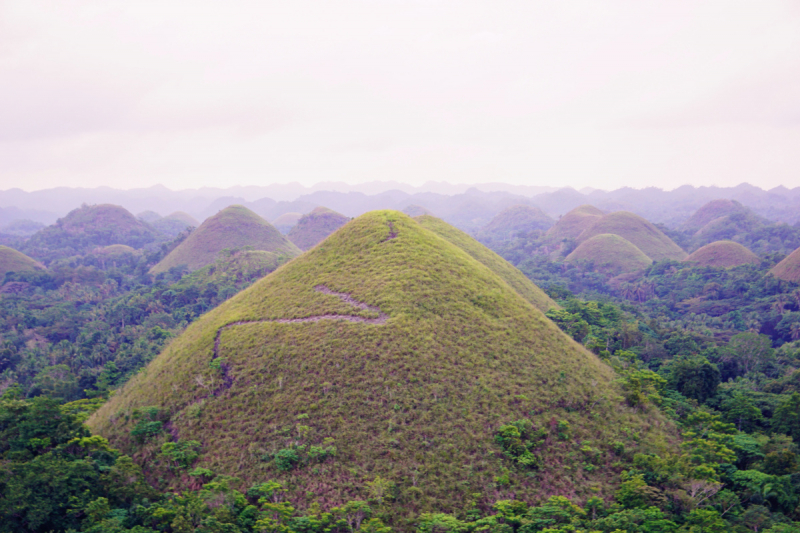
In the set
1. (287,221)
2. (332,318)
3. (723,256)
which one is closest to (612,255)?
(723,256)

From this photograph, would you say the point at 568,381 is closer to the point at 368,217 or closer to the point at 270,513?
the point at 270,513

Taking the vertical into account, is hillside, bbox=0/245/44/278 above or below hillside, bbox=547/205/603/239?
below

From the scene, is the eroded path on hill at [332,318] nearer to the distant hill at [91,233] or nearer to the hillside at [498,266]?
the hillside at [498,266]

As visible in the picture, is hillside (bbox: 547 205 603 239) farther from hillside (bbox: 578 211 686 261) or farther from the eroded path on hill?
the eroded path on hill

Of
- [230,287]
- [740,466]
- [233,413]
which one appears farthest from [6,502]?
[230,287]

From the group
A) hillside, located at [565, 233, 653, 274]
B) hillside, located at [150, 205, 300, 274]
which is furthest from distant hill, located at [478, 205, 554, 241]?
hillside, located at [150, 205, 300, 274]

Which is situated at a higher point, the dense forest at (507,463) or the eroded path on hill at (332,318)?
the eroded path on hill at (332,318)

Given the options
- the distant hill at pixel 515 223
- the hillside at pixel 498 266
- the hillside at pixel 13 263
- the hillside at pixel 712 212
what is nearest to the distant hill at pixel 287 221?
the distant hill at pixel 515 223
